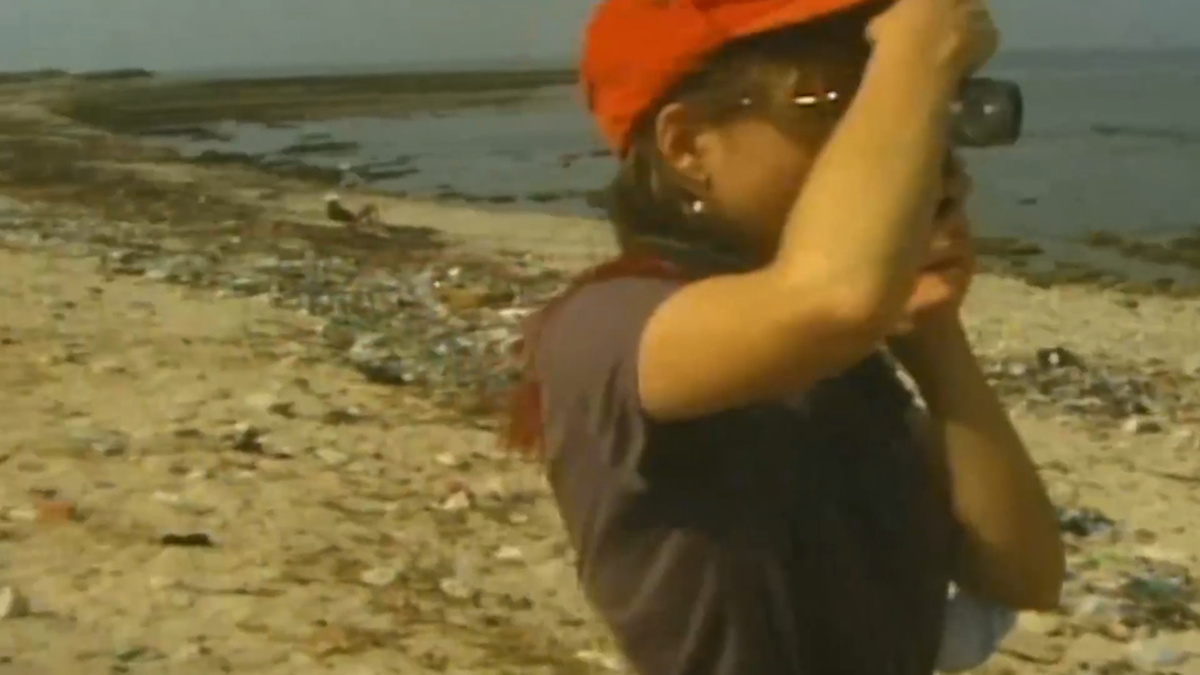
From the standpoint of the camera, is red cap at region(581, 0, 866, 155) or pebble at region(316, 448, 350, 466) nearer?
red cap at region(581, 0, 866, 155)

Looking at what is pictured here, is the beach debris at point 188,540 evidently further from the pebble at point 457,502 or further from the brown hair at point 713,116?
the brown hair at point 713,116

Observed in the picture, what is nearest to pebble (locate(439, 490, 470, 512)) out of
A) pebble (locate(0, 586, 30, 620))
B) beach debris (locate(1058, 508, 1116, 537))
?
pebble (locate(0, 586, 30, 620))

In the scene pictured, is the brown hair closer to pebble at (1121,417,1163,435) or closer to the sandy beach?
the sandy beach

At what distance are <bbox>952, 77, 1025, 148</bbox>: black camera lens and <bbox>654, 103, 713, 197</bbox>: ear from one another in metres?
0.23

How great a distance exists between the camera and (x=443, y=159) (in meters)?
35.5

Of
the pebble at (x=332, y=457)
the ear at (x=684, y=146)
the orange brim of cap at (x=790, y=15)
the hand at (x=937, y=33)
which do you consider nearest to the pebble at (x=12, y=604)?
the pebble at (x=332, y=457)

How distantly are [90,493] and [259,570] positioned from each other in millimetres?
878

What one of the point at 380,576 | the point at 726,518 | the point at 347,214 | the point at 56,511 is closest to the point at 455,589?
the point at 380,576

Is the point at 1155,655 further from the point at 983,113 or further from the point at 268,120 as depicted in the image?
the point at 268,120

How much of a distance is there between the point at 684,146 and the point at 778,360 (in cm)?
27

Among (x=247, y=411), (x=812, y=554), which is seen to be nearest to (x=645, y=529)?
(x=812, y=554)

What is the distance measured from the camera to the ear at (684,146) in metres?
1.58

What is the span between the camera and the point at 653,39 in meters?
1.57

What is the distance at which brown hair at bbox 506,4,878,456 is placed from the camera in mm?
1537
